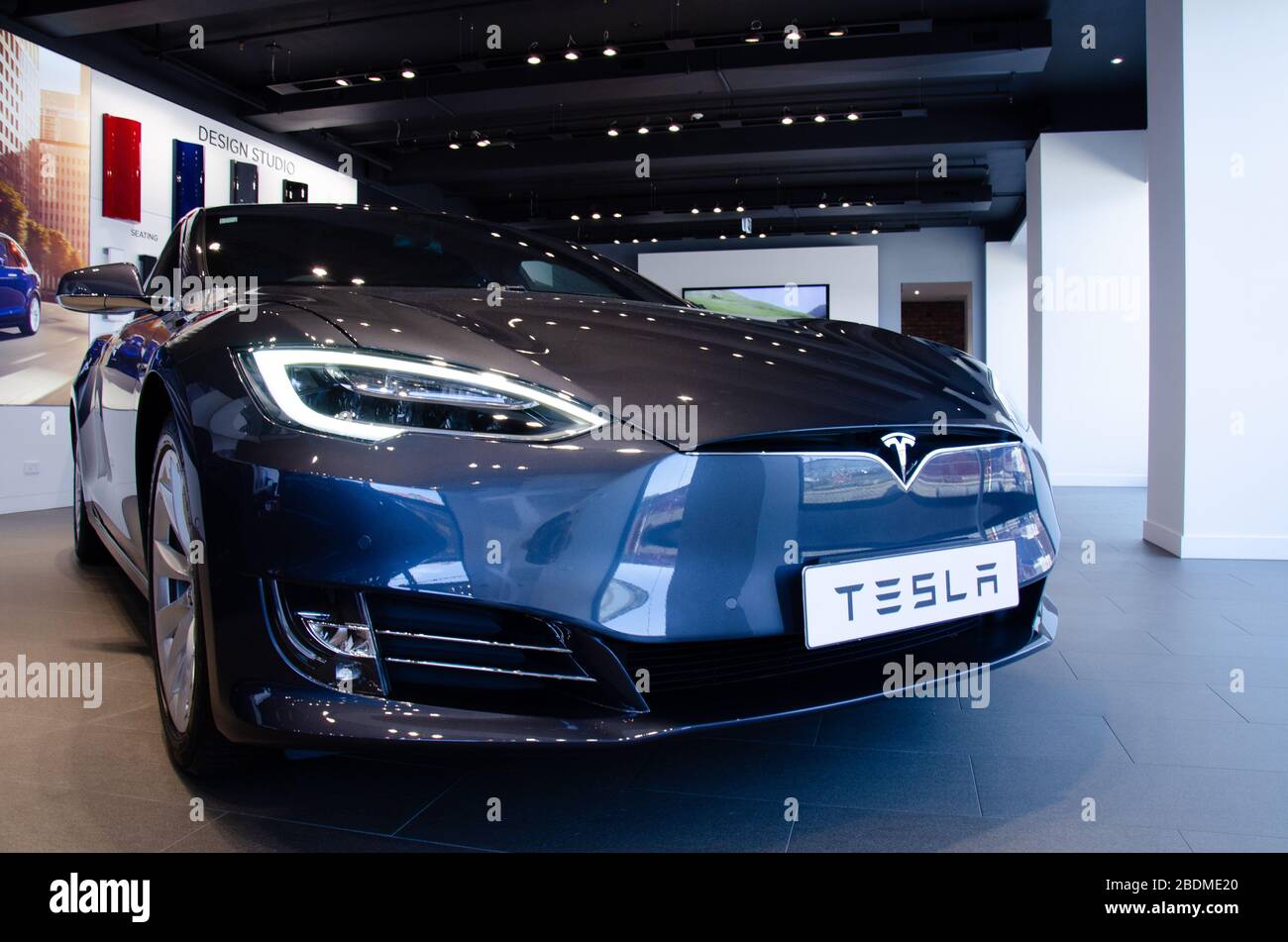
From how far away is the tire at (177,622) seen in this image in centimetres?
127

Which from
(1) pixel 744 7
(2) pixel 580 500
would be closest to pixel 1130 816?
(2) pixel 580 500

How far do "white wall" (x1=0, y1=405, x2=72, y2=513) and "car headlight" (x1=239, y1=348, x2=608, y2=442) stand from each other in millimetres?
5051

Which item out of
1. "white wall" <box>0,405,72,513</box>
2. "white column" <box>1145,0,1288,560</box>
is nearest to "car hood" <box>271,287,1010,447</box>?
"white column" <box>1145,0,1288,560</box>

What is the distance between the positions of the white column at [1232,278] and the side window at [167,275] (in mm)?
3928

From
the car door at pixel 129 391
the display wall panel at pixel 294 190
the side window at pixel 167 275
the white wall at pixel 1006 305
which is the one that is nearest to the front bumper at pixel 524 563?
the car door at pixel 129 391

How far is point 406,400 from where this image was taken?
112cm

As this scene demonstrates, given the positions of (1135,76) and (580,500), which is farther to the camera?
(1135,76)

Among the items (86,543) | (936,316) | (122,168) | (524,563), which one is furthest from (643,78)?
(936,316)

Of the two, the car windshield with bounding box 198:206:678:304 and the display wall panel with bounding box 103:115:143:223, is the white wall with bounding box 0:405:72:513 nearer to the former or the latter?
the display wall panel with bounding box 103:115:143:223

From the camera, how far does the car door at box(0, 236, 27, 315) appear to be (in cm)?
542

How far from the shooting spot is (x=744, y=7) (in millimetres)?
6340
